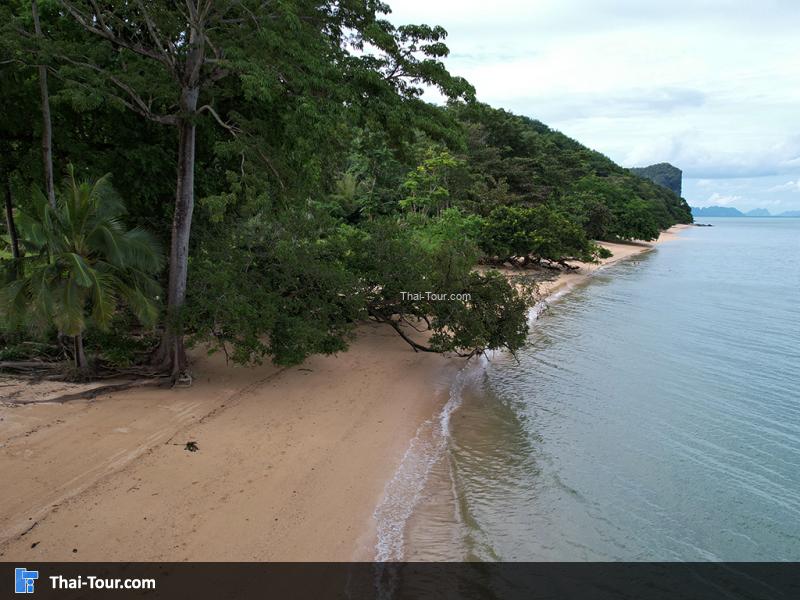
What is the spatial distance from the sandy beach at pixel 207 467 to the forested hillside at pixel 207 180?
1062 mm

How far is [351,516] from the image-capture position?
6.69 metres

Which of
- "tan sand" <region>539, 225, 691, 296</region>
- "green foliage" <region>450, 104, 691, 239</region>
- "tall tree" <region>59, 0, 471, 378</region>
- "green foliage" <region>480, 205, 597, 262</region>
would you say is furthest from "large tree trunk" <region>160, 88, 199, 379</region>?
"green foliage" <region>450, 104, 691, 239</region>

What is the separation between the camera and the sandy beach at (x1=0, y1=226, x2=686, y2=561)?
5.83m

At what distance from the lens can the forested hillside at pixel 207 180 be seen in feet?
29.6

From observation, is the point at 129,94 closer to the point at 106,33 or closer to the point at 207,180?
the point at 106,33

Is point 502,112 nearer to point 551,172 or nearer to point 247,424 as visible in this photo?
point 551,172

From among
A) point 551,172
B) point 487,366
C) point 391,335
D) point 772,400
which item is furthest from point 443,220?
point 551,172
